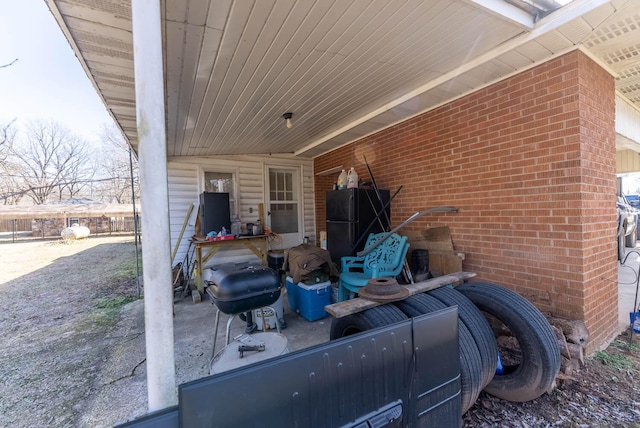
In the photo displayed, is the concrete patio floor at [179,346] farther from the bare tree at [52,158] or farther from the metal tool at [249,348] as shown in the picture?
the bare tree at [52,158]

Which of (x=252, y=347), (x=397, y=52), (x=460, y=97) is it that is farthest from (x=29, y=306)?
(x=460, y=97)

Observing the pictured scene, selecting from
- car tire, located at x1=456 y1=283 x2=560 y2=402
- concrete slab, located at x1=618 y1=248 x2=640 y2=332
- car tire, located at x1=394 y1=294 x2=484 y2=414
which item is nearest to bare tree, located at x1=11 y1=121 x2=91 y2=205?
car tire, located at x1=394 y1=294 x2=484 y2=414

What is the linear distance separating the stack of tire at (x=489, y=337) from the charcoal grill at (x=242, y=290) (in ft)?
1.99

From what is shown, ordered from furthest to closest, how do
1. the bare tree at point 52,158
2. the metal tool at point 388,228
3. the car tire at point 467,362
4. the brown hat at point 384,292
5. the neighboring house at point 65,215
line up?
the bare tree at point 52,158 < the neighboring house at point 65,215 < the metal tool at point 388,228 < the brown hat at point 384,292 < the car tire at point 467,362

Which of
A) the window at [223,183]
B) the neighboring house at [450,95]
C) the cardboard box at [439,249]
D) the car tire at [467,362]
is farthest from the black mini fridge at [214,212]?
the car tire at [467,362]

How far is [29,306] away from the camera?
14.4 feet

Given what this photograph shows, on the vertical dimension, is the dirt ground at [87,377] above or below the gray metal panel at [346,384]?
below

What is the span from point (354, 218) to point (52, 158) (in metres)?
28.5

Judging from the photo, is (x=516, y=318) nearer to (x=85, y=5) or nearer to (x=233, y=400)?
(x=233, y=400)

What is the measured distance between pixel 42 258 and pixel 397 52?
41.3 ft

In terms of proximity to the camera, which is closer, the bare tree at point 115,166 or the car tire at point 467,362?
the car tire at point 467,362

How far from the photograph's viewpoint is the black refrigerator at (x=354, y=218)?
3.98 meters

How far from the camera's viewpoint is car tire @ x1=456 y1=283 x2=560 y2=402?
1788 millimetres

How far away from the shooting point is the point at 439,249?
3.27 meters
